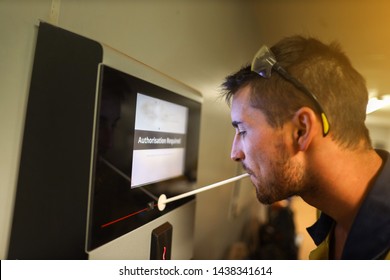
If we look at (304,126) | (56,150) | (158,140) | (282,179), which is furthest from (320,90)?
(56,150)

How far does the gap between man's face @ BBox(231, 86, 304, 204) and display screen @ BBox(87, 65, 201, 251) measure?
184 mm

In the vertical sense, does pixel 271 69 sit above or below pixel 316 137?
above

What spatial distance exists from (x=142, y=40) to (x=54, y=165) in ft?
1.21

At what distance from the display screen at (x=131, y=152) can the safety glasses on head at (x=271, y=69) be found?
228mm

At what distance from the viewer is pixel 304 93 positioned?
448 millimetres

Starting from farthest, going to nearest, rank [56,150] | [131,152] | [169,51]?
[169,51], [131,152], [56,150]

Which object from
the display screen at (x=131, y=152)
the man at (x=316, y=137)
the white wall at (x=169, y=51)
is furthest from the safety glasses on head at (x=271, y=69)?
the display screen at (x=131, y=152)

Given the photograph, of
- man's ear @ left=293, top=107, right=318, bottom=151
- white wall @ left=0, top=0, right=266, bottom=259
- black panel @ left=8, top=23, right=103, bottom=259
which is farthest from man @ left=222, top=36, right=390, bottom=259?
black panel @ left=8, top=23, right=103, bottom=259

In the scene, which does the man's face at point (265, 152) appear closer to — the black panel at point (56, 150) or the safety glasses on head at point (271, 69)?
the safety glasses on head at point (271, 69)

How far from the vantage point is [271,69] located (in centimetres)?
48

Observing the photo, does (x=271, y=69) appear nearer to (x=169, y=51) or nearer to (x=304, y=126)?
(x=304, y=126)

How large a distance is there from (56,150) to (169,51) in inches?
16.9

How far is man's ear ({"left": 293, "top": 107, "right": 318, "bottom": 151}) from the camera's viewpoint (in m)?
0.45
